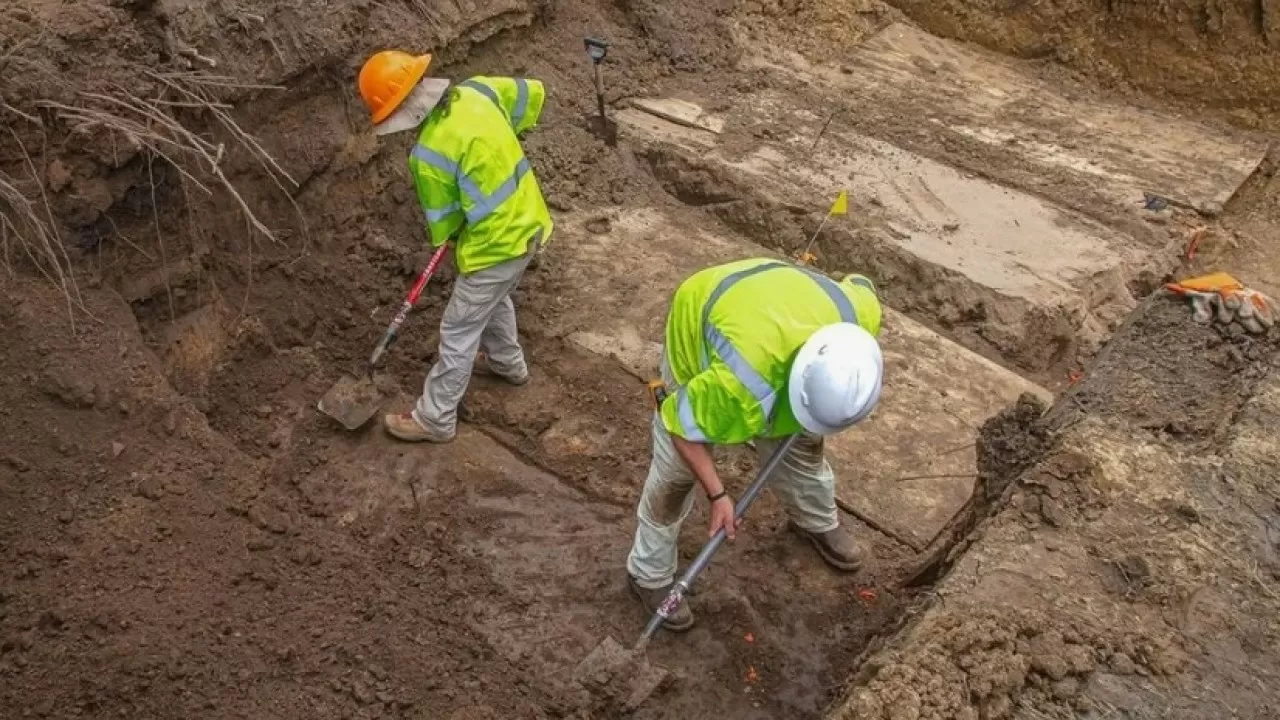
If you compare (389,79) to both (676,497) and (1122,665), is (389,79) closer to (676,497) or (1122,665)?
(676,497)

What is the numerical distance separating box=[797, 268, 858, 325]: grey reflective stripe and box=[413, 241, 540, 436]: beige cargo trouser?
5.44ft

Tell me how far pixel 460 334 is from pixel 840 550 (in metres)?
1.91

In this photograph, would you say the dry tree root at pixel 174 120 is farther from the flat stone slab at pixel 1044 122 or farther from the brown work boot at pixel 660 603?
the flat stone slab at pixel 1044 122

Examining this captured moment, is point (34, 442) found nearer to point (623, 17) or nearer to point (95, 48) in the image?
point (95, 48)

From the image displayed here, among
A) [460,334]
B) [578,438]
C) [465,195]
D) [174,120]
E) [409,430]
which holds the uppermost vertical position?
[174,120]

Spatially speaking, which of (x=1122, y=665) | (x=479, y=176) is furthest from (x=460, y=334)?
(x=1122, y=665)

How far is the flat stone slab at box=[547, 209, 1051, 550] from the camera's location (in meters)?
4.84

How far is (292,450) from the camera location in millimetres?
4852

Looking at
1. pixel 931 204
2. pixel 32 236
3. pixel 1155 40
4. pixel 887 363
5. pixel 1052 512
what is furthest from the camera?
pixel 1155 40

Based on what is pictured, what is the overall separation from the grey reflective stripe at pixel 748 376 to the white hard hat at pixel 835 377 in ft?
0.24

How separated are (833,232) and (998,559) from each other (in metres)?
3.21

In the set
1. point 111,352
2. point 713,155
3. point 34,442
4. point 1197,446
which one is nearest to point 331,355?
point 111,352

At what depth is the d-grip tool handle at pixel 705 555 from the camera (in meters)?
3.77

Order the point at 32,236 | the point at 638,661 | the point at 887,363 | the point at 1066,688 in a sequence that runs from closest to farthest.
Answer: the point at 1066,688 → the point at 638,661 → the point at 32,236 → the point at 887,363
